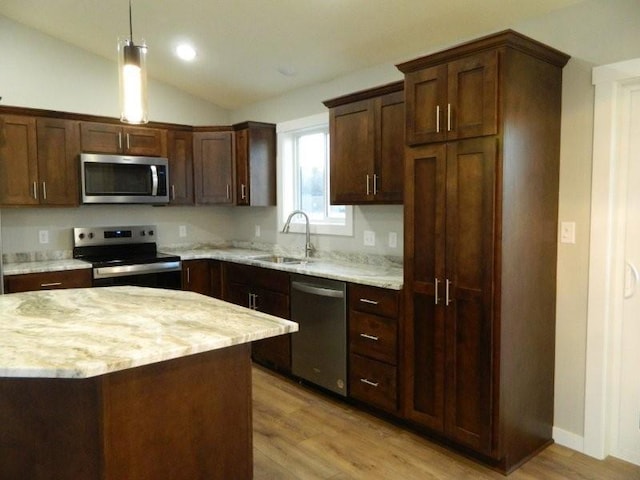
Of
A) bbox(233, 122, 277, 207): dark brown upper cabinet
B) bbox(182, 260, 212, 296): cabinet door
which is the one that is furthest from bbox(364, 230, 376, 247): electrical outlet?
bbox(182, 260, 212, 296): cabinet door

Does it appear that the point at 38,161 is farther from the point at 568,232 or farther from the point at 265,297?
the point at 568,232

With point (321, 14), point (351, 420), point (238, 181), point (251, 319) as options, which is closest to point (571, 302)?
point (351, 420)

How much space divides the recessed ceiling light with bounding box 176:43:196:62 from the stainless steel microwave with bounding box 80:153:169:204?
0.90 metres

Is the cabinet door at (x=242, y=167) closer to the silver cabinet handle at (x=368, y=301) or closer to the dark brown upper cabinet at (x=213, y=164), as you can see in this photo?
the dark brown upper cabinet at (x=213, y=164)

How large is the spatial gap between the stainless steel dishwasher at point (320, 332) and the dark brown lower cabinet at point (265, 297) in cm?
11

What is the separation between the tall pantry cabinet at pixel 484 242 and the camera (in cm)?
235

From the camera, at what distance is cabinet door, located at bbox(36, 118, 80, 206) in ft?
12.7

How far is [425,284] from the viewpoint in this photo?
8.80ft

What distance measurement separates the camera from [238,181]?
4645 mm

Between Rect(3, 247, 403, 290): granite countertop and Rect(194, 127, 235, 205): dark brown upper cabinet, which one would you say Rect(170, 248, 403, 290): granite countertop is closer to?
Rect(3, 247, 403, 290): granite countertop

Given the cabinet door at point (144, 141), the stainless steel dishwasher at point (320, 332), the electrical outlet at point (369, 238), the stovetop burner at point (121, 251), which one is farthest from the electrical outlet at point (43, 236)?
the electrical outlet at point (369, 238)

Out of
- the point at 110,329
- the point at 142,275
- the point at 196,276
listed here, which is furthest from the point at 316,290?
the point at 110,329

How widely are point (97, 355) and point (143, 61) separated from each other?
122cm

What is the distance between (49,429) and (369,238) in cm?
255
